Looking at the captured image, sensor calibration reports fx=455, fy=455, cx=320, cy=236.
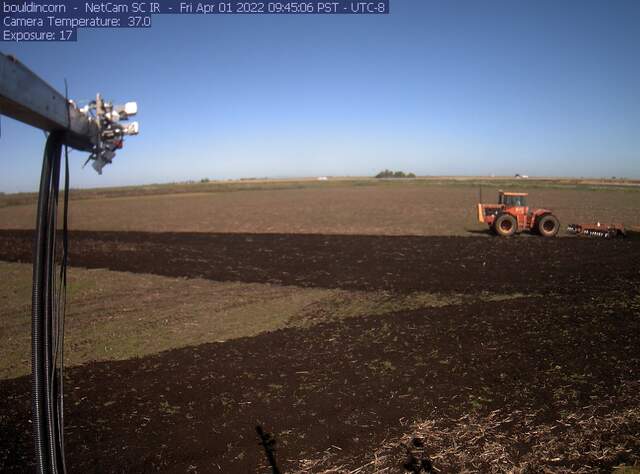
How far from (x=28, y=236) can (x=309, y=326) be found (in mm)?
23096

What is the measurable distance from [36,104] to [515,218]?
2160 cm

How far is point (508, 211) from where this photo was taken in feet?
68.9

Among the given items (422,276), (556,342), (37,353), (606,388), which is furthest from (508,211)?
(37,353)

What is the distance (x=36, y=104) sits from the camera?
180 cm

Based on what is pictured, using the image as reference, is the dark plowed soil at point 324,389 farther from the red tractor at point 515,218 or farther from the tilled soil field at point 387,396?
the red tractor at point 515,218

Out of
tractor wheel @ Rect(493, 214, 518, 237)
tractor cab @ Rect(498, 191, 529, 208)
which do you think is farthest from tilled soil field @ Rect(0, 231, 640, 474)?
tractor cab @ Rect(498, 191, 529, 208)

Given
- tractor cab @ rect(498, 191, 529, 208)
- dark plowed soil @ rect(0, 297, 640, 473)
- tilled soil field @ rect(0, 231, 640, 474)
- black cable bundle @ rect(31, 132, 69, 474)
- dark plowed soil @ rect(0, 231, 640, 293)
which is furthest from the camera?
tractor cab @ rect(498, 191, 529, 208)

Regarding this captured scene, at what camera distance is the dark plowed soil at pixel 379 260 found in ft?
40.7

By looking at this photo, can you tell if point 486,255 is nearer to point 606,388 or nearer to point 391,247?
point 391,247

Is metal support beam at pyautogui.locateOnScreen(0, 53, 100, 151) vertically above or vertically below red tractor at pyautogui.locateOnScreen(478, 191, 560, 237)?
above

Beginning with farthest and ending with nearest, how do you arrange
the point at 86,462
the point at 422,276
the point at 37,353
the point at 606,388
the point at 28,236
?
1. the point at 28,236
2. the point at 422,276
3. the point at 606,388
4. the point at 86,462
5. the point at 37,353

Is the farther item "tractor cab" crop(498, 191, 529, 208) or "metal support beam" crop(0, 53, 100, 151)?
"tractor cab" crop(498, 191, 529, 208)

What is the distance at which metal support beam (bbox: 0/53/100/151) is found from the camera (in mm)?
1611

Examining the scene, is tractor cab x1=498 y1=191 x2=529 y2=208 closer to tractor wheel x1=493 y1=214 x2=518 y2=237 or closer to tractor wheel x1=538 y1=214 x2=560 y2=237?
tractor wheel x1=493 y1=214 x2=518 y2=237
